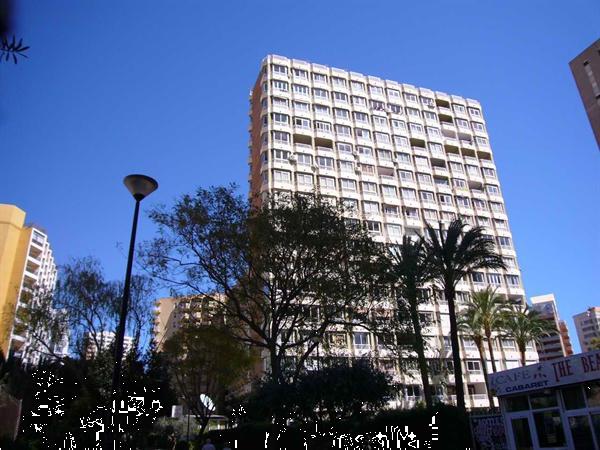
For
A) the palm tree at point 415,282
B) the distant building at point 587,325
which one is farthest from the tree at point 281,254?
the distant building at point 587,325

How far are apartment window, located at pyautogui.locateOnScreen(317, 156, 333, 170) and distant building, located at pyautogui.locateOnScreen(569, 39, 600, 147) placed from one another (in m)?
28.4

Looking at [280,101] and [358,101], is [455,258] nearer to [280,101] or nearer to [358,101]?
[280,101]

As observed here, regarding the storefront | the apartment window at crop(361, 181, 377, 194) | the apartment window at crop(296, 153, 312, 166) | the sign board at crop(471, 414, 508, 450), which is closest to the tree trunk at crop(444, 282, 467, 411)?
the sign board at crop(471, 414, 508, 450)

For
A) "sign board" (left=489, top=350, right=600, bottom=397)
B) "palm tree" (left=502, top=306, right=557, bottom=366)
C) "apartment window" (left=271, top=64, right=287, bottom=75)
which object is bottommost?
"sign board" (left=489, top=350, right=600, bottom=397)

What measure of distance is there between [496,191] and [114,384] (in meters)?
64.2

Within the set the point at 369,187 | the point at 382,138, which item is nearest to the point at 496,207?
the point at 382,138

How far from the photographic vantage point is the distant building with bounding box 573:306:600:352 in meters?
169

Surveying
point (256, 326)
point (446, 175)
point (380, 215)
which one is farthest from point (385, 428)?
point (446, 175)

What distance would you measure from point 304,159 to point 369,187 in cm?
881

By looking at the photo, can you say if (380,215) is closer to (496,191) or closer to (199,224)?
(496,191)

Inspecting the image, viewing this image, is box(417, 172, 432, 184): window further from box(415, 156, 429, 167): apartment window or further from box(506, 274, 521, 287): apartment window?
box(506, 274, 521, 287): apartment window

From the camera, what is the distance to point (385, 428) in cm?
2273

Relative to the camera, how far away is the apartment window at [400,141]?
2596 inches

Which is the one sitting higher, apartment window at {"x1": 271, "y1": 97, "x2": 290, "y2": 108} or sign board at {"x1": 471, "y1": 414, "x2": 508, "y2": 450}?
apartment window at {"x1": 271, "y1": 97, "x2": 290, "y2": 108}
